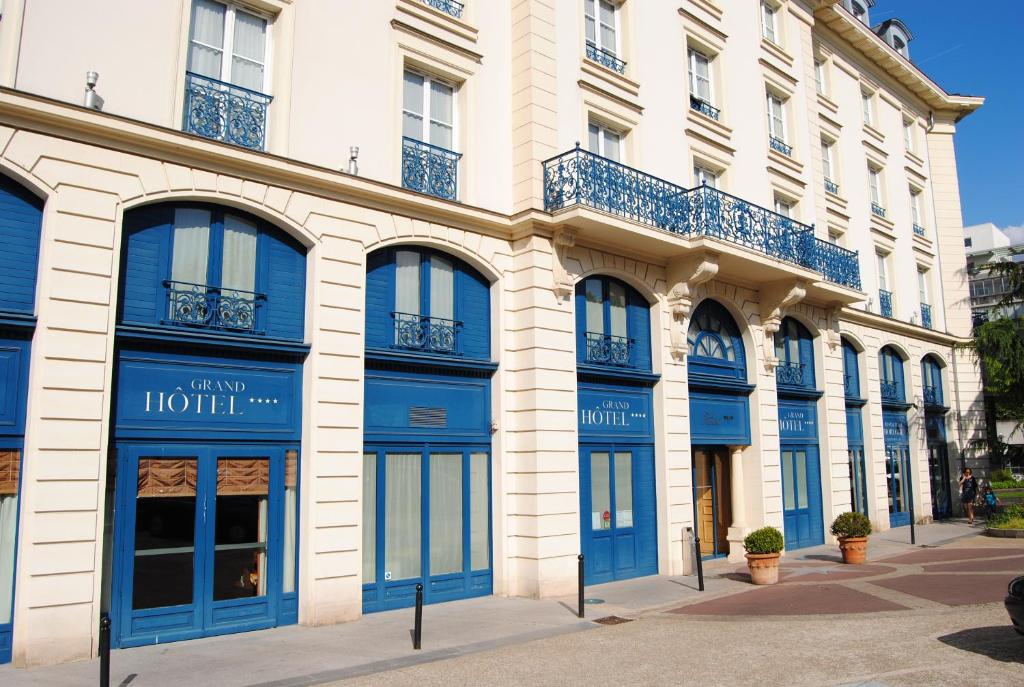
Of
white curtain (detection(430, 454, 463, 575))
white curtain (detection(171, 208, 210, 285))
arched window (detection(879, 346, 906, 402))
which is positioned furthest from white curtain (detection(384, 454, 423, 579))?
arched window (detection(879, 346, 906, 402))

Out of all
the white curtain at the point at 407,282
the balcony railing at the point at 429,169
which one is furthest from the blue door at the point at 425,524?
the balcony railing at the point at 429,169

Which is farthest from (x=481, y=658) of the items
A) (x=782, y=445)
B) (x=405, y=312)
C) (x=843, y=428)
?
(x=843, y=428)

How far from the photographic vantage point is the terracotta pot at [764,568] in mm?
14344

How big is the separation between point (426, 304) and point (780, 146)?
1250 centimetres

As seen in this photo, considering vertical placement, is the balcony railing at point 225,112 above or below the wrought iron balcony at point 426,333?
above

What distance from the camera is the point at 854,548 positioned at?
16.8 m

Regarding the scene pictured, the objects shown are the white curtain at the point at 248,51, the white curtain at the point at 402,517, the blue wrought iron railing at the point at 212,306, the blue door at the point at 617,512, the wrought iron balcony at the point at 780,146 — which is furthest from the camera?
the wrought iron balcony at the point at 780,146

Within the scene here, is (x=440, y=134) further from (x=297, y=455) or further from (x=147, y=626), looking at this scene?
(x=147, y=626)

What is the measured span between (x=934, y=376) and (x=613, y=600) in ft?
66.7

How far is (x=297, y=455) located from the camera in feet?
37.3

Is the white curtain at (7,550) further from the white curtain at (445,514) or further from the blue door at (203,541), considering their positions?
the white curtain at (445,514)

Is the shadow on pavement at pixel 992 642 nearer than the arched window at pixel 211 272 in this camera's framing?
Yes

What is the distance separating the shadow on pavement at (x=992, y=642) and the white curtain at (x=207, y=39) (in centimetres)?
1181

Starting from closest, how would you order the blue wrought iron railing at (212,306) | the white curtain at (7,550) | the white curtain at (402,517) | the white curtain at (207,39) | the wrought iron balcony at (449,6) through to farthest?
1. the white curtain at (7,550)
2. the blue wrought iron railing at (212,306)
3. the white curtain at (207,39)
4. the white curtain at (402,517)
5. the wrought iron balcony at (449,6)
